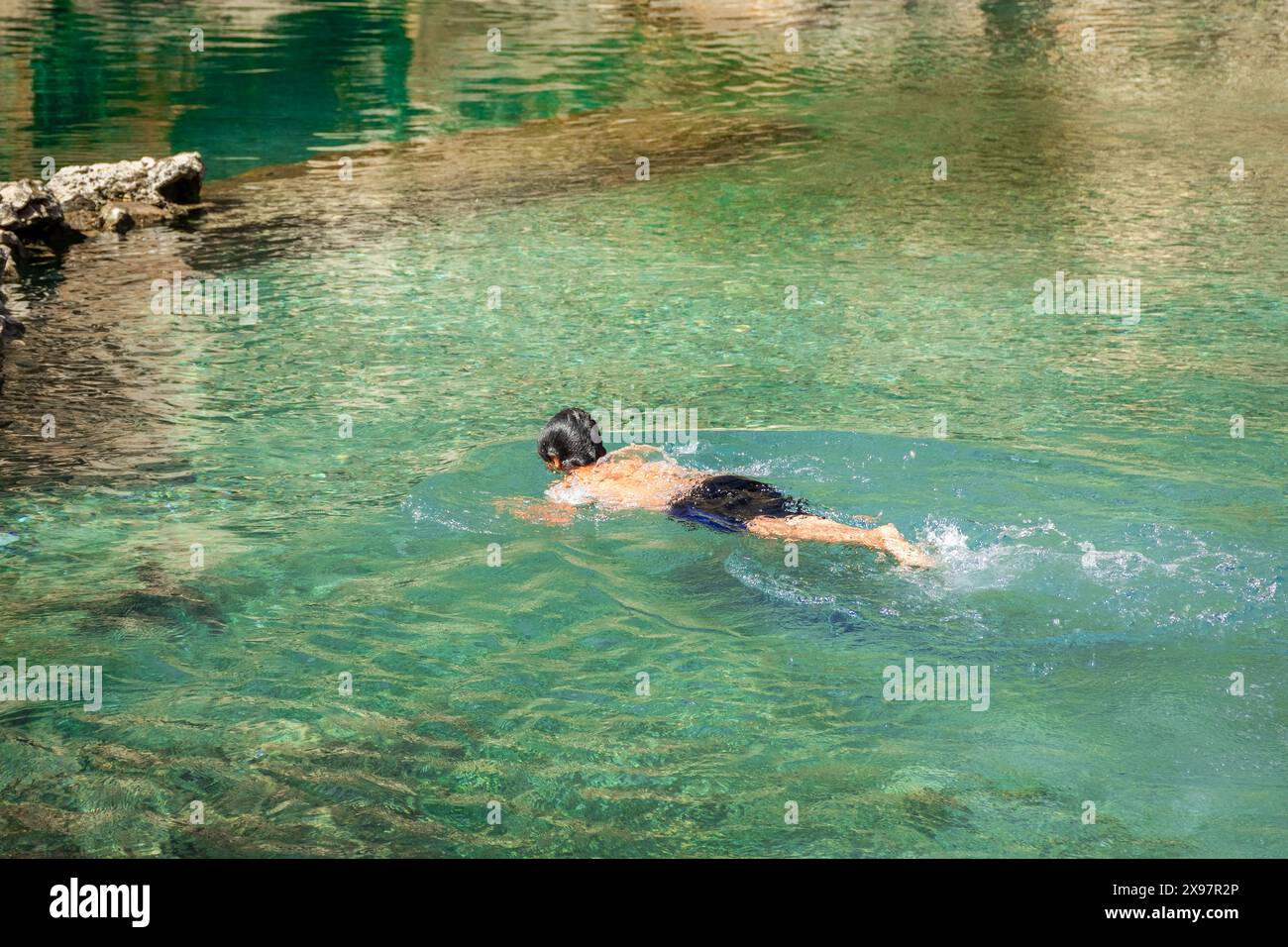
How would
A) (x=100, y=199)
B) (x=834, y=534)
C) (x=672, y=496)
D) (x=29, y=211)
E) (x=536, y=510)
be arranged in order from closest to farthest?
1. (x=834, y=534)
2. (x=672, y=496)
3. (x=536, y=510)
4. (x=29, y=211)
5. (x=100, y=199)

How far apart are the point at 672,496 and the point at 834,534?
90 cm

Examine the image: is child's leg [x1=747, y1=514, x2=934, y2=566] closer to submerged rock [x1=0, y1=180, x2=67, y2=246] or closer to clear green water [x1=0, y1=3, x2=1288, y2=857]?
clear green water [x1=0, y1=3, x2=1288, y2=857]

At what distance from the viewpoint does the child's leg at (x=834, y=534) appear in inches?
237

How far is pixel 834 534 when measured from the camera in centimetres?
618

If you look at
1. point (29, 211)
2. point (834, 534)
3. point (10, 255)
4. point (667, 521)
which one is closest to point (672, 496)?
point (667, 521)

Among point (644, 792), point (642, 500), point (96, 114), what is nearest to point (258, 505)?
point (642, 500)

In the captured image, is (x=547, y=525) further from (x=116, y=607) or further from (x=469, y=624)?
(x=116, y=607)

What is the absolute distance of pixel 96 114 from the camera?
62.7 feet

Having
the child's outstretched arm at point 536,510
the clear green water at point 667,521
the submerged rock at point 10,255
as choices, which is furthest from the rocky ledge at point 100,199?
the child's outstretched arm at point 536,510

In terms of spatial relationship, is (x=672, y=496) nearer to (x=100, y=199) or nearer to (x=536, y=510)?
(x=536, y=510)

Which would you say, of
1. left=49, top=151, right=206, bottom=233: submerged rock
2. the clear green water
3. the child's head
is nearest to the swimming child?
the child's head

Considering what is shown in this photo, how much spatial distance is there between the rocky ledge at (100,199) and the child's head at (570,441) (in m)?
7.92

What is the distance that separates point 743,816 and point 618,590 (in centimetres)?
178

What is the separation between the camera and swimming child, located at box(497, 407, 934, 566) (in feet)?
20.3
